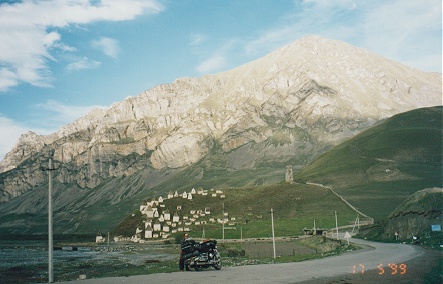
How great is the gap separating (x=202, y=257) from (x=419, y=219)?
158 feet

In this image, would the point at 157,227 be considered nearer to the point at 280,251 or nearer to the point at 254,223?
the point at 254,223

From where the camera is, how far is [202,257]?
32.6m

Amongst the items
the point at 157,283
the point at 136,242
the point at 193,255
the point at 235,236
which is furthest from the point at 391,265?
the point at 136,242

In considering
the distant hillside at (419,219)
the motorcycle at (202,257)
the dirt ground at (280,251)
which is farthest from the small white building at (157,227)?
the motorcycle at (202,257)

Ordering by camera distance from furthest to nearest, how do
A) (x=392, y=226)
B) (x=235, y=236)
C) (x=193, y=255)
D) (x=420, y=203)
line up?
(x=235, y=236)
(x=392, y=226)
(x=420, y=203)
(x=193, y=255)

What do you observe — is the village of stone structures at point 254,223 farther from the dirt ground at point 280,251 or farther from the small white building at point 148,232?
the dirt ground at point 280,251

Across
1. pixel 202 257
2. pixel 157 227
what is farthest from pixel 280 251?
pixel 157 227

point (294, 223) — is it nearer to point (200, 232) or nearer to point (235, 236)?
point (235, 236)

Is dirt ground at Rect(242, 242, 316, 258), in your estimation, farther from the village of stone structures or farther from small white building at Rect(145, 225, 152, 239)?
small white building at Rect(145, 225, 152, 239)

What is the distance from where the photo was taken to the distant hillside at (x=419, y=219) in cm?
6369

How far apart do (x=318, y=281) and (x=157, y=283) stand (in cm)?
920

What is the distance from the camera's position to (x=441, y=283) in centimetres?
2398

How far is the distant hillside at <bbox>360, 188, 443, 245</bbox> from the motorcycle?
3704 centimetres

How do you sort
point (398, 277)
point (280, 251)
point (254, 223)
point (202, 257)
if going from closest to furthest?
point (398, 277) < point (202, 257) < point (280, 251) < point (254, 223)
